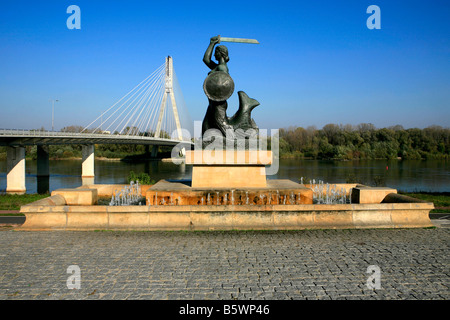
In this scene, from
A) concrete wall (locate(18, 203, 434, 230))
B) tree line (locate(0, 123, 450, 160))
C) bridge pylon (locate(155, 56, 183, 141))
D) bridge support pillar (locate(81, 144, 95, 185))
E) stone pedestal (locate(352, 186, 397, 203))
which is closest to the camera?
concrete wall (locate(18, 203, 434, 230))

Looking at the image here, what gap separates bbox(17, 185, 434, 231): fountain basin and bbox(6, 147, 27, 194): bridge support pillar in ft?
70.4

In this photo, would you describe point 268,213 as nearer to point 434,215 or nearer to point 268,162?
point 268,162

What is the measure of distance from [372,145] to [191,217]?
63.7 m

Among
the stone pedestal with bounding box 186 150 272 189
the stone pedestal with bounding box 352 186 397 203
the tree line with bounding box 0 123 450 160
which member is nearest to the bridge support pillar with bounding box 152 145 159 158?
the tree line with bounding box 0 123 450 160

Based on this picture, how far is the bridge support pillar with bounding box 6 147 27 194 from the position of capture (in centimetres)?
2488

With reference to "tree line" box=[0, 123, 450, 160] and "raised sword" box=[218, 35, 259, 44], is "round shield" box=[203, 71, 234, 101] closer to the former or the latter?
"raised sword" box=[218, 35, 259, 44]

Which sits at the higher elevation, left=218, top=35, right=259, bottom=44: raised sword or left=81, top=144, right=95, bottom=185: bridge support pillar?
left=218, top=35, right=259, bottom=44: raised sword

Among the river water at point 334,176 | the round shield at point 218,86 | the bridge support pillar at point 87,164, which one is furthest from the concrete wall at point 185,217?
the bridge support pillar at point 87,164

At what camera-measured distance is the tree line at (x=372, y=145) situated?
2360 inches

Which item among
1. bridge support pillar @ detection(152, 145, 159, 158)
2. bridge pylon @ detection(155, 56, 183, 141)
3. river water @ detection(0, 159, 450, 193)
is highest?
bridge pylon @ detection(155, 56, 183, 141)

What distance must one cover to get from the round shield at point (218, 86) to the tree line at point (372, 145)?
2068 inches

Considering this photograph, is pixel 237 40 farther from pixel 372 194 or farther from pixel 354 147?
pixel 354 147

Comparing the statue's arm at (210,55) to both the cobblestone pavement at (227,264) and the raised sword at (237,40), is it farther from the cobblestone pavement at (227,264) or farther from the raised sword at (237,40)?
the cobblestone pavement at (227,264)
